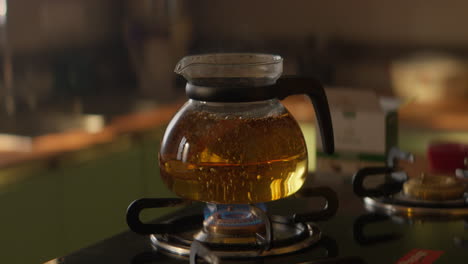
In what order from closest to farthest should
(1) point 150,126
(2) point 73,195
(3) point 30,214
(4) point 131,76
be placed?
1. (3) point 30,214
2. (2) point 73,195
3. (1) point 150,126
4. (4) point 131,76

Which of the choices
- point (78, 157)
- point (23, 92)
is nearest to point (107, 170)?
point (78, 157)

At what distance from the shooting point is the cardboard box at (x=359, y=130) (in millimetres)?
1562

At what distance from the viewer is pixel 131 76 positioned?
3.58m

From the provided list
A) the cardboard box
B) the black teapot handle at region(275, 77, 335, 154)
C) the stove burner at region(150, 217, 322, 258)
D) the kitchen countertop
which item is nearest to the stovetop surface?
the stove burner at region(150, 217, 322, 258)

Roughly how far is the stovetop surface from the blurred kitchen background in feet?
3.41

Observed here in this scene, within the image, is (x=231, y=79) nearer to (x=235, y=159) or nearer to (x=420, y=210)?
(x=235, y=159)

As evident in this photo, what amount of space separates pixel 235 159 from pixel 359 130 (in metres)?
0.58

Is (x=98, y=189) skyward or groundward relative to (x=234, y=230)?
groundward

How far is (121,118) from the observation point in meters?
2.75

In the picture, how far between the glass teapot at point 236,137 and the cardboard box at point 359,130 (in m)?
0.43

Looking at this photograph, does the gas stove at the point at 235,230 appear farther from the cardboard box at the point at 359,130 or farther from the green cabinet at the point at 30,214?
the green cabinet at the point at 30,214

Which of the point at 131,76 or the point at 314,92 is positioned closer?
the point at 314,92

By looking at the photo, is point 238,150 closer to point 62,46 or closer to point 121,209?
point 121,209

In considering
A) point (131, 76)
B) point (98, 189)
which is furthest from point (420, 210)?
point (131, 76)
